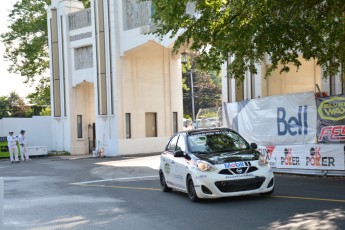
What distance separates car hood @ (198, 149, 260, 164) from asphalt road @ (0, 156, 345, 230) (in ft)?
2.94

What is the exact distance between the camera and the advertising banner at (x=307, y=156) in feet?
53.1

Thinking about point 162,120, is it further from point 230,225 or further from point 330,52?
point 230,225

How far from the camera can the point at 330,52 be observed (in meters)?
13.8

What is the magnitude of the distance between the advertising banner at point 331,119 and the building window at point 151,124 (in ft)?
62.7

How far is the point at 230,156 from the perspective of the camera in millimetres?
11750

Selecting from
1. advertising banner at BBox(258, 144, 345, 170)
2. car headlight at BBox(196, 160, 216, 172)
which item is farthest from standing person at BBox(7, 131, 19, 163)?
car headlight at BBox(196, 160, 216, 172)

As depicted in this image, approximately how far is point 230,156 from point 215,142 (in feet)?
3.43

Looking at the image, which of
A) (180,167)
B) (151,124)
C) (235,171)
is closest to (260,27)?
(235,171)

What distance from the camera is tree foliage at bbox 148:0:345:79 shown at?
41.2 feet

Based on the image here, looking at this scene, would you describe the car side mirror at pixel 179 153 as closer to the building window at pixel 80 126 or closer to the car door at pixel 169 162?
the car door at pixel 169 162

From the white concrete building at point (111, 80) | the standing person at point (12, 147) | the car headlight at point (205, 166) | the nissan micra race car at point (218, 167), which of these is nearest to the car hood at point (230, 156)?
the nissan micra race car at point (218, 167)

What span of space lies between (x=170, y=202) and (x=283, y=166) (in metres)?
7.05

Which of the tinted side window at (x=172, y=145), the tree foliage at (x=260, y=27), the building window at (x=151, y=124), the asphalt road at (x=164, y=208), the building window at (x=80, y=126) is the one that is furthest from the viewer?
the building window at (x=80, y=126)

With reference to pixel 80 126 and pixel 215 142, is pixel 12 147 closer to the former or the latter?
pixel 80 126
